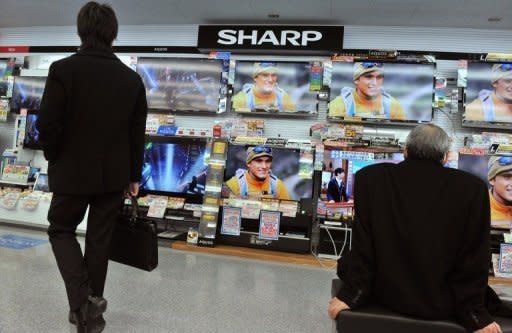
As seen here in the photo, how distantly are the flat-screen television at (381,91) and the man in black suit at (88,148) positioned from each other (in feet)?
10.2

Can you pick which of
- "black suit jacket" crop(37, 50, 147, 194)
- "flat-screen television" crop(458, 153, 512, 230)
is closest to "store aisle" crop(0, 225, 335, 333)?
"black suit jacket" crop(37, 50, 147, 194)

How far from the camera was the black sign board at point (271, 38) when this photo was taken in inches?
191

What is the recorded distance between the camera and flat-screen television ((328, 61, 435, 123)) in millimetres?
4500

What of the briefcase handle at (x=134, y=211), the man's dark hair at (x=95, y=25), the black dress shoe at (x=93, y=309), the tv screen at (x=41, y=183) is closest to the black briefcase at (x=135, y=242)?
the briefcase handle at (x=134, y=211)

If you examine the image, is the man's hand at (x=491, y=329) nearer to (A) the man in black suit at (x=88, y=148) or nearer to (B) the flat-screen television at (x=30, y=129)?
(A) the man in black suit at (x=88, y=148)

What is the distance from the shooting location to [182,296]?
2834 mm

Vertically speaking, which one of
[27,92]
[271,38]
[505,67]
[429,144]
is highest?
[271,38]

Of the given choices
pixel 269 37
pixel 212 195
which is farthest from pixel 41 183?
pixel 269 37

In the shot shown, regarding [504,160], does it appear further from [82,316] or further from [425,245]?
[82,316]

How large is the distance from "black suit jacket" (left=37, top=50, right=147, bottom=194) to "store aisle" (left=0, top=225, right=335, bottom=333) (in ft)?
3.01

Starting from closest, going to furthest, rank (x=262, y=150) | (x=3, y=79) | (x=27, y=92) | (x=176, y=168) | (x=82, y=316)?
(x=82, y=316), (x=262, y=150), (x=176, y=168), (x=27, y=92), (x=3, y=79)

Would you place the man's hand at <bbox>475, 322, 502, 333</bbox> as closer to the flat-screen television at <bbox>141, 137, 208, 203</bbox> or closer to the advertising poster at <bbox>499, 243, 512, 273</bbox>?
the advertising poster at <bbox>499, 243, 512, 273</bbox>

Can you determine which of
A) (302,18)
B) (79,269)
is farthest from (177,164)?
(79,269)

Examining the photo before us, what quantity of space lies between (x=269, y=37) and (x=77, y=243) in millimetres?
3780
